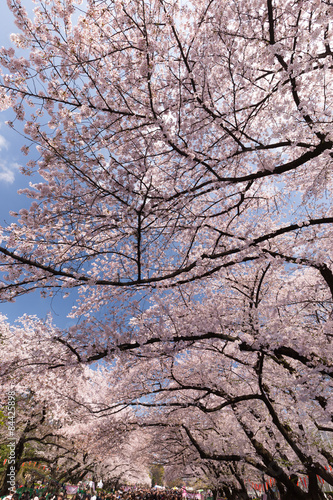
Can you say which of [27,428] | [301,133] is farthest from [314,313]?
[27,428]

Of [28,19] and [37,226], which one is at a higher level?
[28,19]

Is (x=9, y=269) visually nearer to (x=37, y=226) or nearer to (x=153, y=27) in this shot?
(x=37, y=226)

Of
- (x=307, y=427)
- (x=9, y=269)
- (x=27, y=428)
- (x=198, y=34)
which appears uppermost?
(x=198, y=34)

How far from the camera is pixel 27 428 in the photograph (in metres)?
15.3

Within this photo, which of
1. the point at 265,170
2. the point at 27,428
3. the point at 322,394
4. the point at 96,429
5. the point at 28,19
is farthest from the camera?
the point at 27,428

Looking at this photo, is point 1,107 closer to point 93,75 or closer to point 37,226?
point 93,75

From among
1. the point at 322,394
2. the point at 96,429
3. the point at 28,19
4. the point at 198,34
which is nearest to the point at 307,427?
the point at 322,394

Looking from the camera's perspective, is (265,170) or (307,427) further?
(307,427)

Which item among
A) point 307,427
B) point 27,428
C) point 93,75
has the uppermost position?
point 93,75

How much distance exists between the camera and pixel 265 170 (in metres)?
4.16

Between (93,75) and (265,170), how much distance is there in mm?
2975

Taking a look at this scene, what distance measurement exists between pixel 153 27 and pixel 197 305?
6.26 metres

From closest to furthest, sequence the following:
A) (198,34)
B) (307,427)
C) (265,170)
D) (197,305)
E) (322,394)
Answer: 1. (265,170)
2. (198,34)
3. (322,394)
4. (197,305)
5. (307,427)

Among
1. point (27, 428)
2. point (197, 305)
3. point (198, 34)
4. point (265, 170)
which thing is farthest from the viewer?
point (27, 428)
